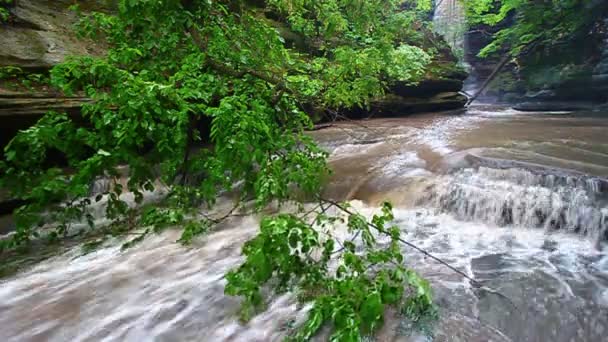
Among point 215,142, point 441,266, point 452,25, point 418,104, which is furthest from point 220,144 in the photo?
point 452,25

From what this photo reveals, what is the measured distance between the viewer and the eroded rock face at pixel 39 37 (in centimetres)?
489

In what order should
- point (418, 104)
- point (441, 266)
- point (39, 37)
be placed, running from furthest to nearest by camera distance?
1. point (418, 104)
2. point (39, 37)
3. point (441, 266)

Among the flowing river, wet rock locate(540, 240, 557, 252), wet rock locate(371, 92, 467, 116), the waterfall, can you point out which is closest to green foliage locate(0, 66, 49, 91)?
the flowing river

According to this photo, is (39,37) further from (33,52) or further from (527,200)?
(527,200)

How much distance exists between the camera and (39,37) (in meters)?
5.31

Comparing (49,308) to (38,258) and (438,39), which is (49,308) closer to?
(38,258)

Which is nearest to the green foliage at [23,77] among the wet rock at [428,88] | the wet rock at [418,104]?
the wet rock at [418,104]

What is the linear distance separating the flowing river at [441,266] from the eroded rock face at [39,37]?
297cm

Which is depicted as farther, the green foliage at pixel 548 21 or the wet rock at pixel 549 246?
the green foliage at pixel 548 21

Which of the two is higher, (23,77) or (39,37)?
(39,37)

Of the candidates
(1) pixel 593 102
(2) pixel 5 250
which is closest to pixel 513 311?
(2) pixel 5 250

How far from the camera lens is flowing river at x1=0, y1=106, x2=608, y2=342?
253 cm

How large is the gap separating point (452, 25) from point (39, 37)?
2214 cm

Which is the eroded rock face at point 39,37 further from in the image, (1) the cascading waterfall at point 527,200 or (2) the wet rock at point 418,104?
(2) the wet rock at point 418,104
